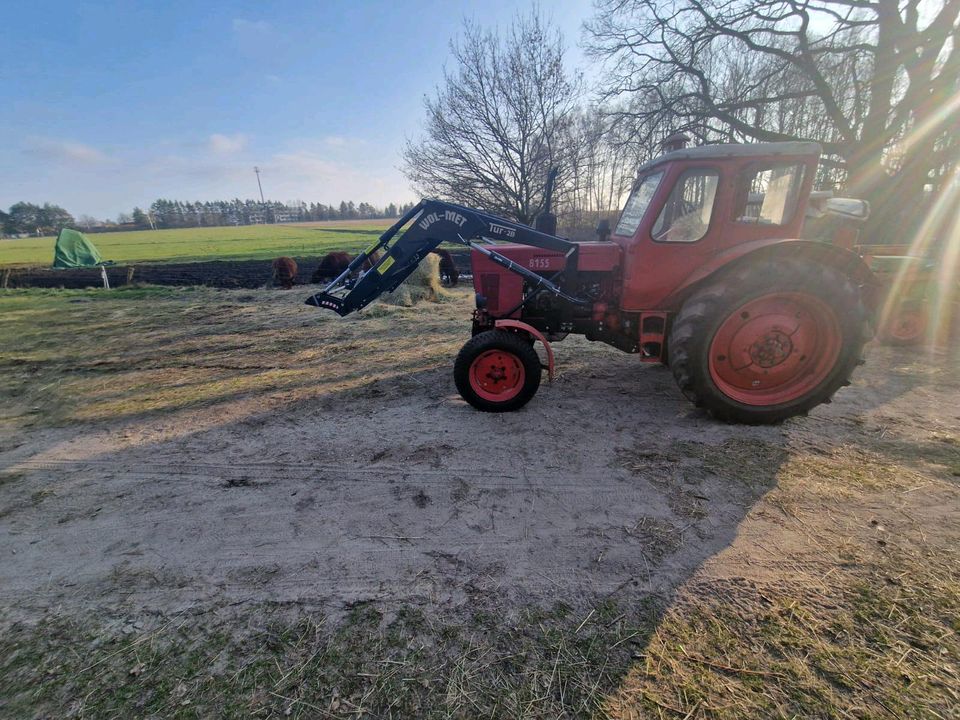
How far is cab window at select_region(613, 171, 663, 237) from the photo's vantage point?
3945 mm

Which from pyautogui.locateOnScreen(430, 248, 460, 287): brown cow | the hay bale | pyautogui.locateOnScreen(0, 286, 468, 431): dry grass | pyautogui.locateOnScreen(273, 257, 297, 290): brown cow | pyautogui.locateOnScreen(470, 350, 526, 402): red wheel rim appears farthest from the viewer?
pyautogui.locateOnScreen(430, 248, 460, 287): brown cow

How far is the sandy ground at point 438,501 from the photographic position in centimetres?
215

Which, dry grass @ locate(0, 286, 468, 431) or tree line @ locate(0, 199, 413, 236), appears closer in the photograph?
dry grass @ locate(0, 286, 468, 431)

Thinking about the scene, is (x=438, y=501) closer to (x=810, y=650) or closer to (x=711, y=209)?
(x=810, y=650)

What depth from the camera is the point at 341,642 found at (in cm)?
183

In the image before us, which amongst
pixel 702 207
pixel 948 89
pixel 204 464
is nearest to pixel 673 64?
pixel 948 89

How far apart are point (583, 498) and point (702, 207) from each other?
9.12 ft

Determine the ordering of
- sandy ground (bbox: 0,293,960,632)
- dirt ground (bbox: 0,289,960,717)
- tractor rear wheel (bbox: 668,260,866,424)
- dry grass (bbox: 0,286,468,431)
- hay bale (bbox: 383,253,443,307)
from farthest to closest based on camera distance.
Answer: hay bale (bbox: 383,253,443,307)
dry grass (bbox: 0,286,468,431)
tractor rear wheel (bbox: 668,260,866,424)
sandy ground (bbox: 0,293,960,632)
dirt ground (bbox: 0,289,960,717)

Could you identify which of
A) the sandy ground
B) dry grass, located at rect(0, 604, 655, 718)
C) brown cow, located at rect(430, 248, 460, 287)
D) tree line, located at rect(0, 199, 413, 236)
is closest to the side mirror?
the sandy ground

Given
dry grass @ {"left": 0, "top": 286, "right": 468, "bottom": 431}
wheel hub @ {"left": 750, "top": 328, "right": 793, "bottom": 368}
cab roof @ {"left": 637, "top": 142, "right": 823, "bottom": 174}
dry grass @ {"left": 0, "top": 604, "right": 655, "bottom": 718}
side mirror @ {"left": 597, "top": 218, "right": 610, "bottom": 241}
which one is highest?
cab roof @ {"left": 637, "top": 142, "right": 823, "bottom": 174}

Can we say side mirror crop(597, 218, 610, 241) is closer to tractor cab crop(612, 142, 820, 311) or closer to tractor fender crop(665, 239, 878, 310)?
tractor cab crop(612, 142, 820, 311)

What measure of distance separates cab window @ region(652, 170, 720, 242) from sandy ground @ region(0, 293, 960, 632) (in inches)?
63.7

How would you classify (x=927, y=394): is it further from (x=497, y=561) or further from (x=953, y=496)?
(x=497, y=561)

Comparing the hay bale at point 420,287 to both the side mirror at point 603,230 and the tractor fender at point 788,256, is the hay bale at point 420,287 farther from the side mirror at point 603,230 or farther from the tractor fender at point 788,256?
the tractor fender at point 788,256
